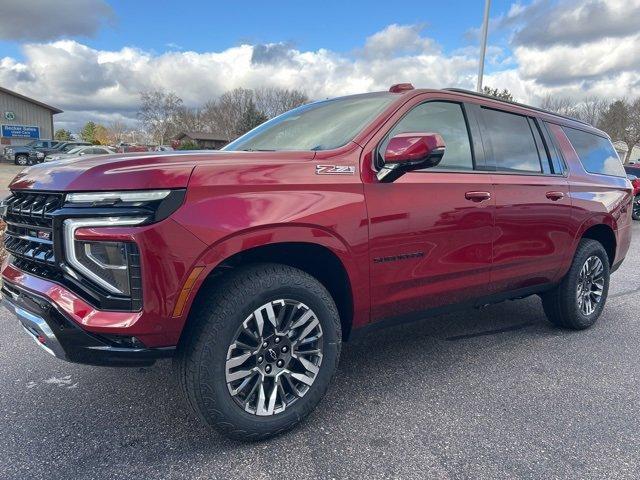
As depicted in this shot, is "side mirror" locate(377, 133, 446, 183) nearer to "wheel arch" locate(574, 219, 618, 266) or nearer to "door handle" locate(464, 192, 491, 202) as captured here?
"door handle" locate(464, 192, 491, 202)

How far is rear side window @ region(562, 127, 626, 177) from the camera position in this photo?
14.2ft

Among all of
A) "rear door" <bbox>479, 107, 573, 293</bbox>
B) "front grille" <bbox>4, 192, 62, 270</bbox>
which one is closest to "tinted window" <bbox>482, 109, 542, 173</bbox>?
"rear door" <bbox>479, 107, 573, 293</bbox>

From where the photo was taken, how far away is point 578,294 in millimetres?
4242

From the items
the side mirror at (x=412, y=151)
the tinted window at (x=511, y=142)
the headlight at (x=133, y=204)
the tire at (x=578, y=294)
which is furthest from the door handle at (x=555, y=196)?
the headlight at (x=133, y=204)

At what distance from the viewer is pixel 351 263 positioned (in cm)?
260

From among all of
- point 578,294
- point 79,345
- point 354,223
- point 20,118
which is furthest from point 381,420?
point 20,118

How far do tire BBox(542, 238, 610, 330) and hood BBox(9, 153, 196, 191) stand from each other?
11.2 ft

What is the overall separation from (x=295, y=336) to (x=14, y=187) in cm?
169

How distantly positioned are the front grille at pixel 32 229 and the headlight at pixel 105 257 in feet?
0.50

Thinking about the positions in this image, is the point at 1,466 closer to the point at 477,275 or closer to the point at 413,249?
the point at 413,249

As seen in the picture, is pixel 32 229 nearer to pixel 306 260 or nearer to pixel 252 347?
pixel 252 347

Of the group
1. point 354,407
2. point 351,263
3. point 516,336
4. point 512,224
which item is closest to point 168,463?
point 354,407

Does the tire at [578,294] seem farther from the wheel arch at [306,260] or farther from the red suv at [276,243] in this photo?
the wheel arch at [306,260]

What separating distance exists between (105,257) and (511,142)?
2989 mm
